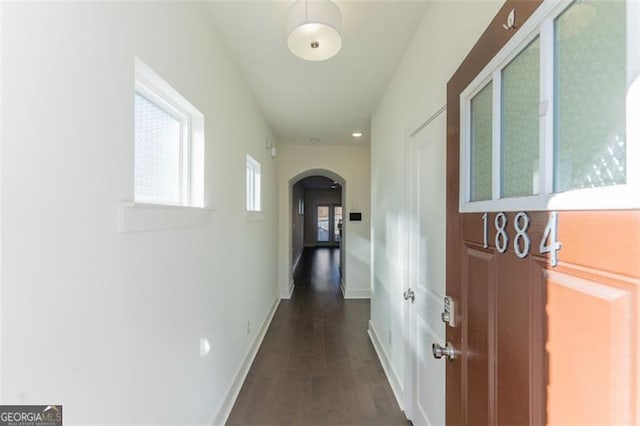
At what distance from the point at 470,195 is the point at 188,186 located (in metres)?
1.45

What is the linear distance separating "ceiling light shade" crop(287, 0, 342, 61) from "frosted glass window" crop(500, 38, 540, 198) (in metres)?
1.02

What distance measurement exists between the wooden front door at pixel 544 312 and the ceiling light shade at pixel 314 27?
799mm

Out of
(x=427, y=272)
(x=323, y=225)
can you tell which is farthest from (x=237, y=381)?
(x=323, y=225)

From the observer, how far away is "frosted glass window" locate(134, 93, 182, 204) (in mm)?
1317

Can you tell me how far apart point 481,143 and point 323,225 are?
13.0 m

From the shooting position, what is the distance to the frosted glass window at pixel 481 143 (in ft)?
3.25

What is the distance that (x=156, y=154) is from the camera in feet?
4.82

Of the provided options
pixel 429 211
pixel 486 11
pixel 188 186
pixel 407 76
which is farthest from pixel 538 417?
pixel 407 76

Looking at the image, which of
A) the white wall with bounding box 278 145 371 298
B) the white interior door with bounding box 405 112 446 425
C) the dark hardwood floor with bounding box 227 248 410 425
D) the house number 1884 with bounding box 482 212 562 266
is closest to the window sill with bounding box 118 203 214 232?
the house number 1884 with bounding box 482 212 562 266

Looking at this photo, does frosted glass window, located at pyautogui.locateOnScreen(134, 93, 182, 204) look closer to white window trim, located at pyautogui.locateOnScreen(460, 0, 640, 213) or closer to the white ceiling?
the white ceiling

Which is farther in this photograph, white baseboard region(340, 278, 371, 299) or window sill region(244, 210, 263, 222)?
white baseboard region(340, 278, 371, 299)

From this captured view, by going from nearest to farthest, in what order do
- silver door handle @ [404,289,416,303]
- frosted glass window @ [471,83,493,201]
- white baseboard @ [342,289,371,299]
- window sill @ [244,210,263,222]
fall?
frosted glass window @ [471,83,493,201] → silver door handle @ [404,289,416,303] → window sill @ [244,210,263,222] → white baseboard @ [342,289,371,299]

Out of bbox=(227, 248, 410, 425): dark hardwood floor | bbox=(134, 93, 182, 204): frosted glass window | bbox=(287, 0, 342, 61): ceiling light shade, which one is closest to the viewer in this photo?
bbox=(134, 93, 182, 204): frosted glass window

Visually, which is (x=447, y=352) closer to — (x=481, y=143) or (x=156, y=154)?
(x=481, y=143)
